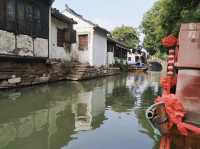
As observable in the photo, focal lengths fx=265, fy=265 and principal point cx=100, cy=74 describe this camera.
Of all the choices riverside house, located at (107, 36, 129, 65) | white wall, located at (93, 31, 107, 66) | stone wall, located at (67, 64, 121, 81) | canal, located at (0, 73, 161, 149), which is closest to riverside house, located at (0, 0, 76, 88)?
stone wall, located at (67, 64, 121, 81)

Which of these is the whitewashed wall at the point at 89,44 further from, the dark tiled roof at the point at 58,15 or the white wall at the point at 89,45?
the dark tiled roof at the point at 58,15

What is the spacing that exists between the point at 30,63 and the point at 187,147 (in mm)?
11357

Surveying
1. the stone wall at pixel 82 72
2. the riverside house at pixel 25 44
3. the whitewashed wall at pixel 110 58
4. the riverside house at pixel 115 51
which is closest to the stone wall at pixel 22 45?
the riverside house at pixel 25 44

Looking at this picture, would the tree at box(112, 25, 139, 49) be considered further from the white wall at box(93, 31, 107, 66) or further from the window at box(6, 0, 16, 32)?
the window at box(6, 0, 16, 32)

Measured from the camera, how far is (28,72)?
1422 cm

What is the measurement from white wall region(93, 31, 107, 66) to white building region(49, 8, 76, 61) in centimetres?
392

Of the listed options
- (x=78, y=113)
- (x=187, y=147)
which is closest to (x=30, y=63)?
(x=78, y=113)

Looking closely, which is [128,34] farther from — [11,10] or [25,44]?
[11,10]

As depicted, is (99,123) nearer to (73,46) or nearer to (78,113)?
(78,113)

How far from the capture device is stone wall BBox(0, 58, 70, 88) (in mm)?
12489

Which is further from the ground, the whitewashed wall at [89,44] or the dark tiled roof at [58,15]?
the dark tiled roof at [58,15]

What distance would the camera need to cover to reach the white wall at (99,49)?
81.1 ft

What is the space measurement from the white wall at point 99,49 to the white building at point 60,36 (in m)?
3.92

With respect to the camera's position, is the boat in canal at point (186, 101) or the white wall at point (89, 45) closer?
the boat in canal at point (186, 101)
